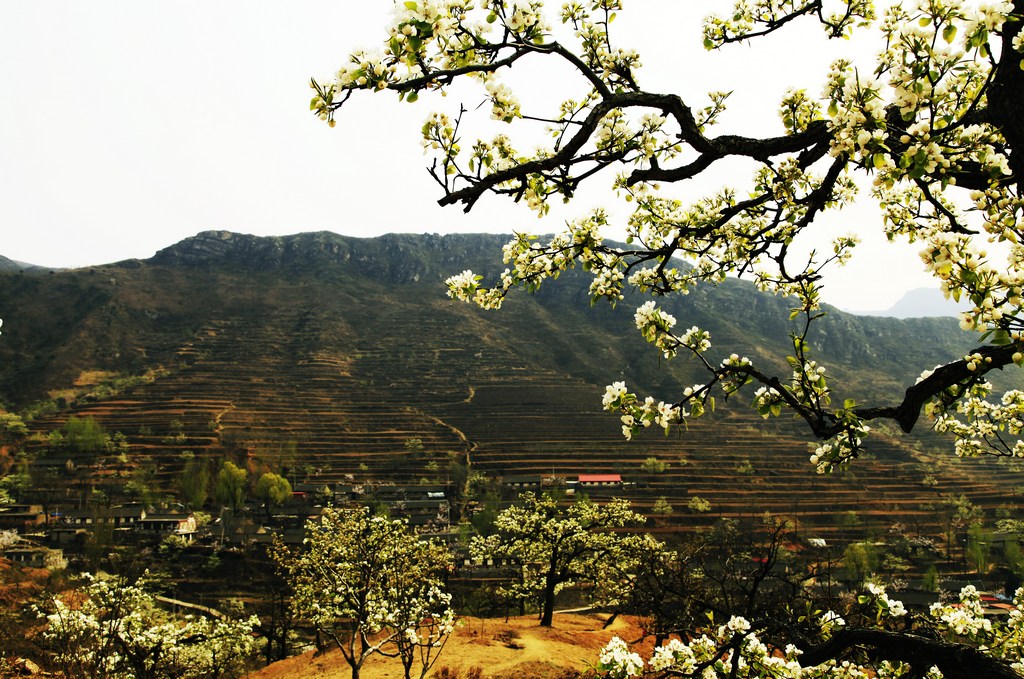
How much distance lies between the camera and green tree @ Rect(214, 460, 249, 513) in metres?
73.6

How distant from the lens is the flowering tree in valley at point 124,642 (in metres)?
13.8

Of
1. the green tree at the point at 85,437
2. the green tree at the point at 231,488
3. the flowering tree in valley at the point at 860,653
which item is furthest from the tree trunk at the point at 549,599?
the green tree at the point at 85,437

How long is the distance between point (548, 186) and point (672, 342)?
3.79 feet

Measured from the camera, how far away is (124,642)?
16234 mm

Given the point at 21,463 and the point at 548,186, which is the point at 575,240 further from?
the point at 21,463

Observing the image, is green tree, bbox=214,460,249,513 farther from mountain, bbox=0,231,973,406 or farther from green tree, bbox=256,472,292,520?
mountain, bbox=0,231,973,406

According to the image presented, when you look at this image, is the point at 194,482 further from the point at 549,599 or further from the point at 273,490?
the point at 549,599

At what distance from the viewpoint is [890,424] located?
352 ft

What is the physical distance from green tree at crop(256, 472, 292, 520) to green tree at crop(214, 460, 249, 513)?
2.19 metres

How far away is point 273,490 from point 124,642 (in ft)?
195

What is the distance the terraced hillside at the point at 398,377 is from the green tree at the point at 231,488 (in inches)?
310

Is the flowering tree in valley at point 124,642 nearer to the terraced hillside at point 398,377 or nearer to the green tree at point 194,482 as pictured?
the terraced hillside at point 398,377

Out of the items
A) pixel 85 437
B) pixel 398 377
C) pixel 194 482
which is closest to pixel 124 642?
pixel 194 482

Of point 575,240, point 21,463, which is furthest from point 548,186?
point 21,463
